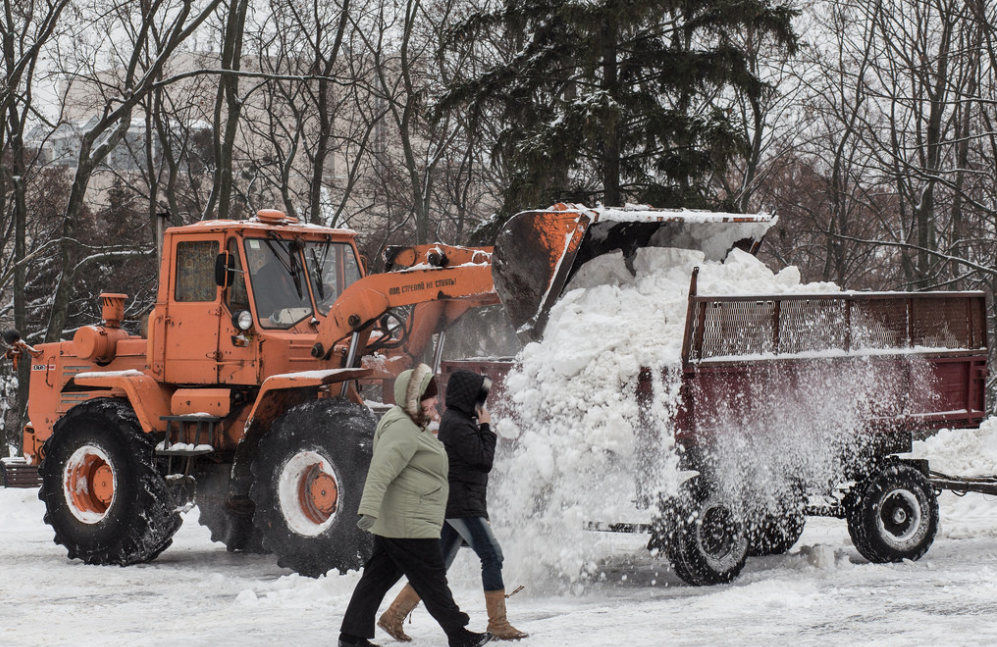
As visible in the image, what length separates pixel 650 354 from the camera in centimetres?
782

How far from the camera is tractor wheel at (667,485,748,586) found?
7.75m

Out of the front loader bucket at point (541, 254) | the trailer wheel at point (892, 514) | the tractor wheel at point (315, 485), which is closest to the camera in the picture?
the tractor wheel at point (315, 485)

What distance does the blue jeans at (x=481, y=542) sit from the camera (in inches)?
246

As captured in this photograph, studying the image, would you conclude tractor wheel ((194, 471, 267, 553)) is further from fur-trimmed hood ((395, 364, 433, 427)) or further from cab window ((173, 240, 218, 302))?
fur-trimmed hood ((395, 364, 433, 427))

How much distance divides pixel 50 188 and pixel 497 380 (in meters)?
18.9

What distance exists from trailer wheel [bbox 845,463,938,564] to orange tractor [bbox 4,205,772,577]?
7.33 feet

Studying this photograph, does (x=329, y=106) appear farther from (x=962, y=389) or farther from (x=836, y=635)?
(x=836, y=635)

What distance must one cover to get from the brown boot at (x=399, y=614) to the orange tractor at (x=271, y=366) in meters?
2.00

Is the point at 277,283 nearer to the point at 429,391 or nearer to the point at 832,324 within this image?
the point at 429,391

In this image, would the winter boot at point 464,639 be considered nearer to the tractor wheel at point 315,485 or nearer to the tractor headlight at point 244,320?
the tractor wheel at point 315,485

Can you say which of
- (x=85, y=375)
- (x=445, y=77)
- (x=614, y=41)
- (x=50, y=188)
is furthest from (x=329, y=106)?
(x=85, y=375)

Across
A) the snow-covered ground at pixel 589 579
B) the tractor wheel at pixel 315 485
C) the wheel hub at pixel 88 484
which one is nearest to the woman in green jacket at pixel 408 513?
the snow-covered ground at pixel 589 579

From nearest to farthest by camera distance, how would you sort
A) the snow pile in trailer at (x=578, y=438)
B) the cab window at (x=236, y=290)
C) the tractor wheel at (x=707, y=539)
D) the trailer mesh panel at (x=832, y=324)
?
the snow pile in trailer at (x=578, y=438) < the tractor wheel at (x=707, y=539) < the trailer mesh panel at (x=832, y=324) < the cab window at (x=236, y=290)

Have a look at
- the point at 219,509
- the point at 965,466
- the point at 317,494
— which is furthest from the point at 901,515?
the point at 219,509
